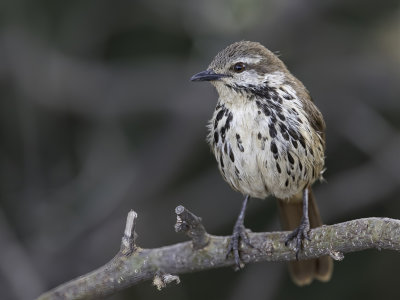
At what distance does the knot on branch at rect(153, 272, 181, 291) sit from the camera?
15.3 feet

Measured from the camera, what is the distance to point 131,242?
4.76 metres

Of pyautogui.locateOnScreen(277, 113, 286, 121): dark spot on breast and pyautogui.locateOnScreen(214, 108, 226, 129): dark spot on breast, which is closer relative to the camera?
pyautogui.locateOnScreen(277, 113, 286, 121): dark spot on breast

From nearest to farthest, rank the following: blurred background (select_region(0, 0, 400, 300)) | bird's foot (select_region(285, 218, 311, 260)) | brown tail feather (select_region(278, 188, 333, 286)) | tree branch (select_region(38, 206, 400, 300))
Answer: tree branch (select_region(38, 206, 400, 300)) → bird's foot (select_region(285, 218, 311, 260)) → brown tail feather (select_region(278, 188, 333, 286)) → blurred background (select_region(0, 0, 400, 300))

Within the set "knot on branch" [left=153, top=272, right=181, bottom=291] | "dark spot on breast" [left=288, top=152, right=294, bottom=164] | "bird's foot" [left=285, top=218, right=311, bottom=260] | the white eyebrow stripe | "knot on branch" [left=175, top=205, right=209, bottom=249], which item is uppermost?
the white eyebrow stripe

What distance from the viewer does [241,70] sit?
5312mm

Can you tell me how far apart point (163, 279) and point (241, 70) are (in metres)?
1.55

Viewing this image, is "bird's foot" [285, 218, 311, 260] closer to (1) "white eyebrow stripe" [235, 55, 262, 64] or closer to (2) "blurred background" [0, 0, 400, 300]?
(1) "white eyebrow stripe" [235, 55, 262, 64]

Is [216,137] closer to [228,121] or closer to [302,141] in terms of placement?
[228,121]

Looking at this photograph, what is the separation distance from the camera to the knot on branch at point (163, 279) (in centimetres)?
466

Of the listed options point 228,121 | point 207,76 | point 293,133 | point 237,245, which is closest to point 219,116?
point 228,121

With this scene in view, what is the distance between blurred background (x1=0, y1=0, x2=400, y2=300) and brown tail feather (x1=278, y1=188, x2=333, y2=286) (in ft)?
4.85

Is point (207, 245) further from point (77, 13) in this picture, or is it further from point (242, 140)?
point (77, 13)

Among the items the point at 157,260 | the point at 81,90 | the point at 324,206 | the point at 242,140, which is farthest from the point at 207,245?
the point at 81,90

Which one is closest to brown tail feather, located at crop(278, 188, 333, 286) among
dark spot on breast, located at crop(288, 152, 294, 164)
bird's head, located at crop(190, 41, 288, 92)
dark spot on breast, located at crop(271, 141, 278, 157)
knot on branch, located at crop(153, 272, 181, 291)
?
dark spot on breast, located at crop(288, 152, 294, 164)
